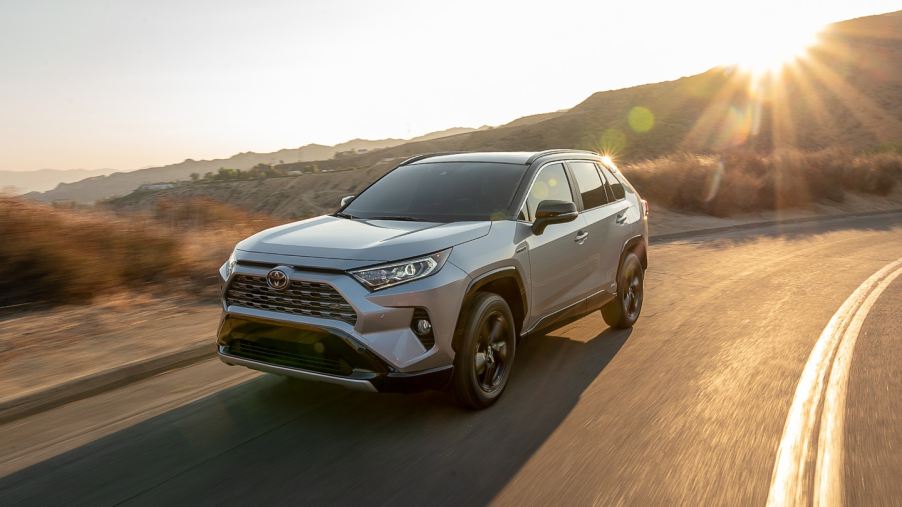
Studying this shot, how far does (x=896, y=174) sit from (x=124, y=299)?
32796mm

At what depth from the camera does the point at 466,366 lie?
448 centimetres

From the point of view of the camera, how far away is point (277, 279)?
426cm

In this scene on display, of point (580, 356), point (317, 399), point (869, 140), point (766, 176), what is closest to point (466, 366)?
point (317, 399)

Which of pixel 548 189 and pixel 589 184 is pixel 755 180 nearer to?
pixel 589 184

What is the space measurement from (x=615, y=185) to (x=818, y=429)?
3266mm

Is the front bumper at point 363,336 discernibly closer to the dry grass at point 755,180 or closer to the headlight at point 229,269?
the headlight at point 229,269

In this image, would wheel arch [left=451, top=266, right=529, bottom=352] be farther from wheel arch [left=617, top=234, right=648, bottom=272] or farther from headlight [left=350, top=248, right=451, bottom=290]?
wheel arch [left=617, top=234, right=648, bottom=272]

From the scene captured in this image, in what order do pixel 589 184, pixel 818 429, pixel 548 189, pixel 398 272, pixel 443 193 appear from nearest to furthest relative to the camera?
pixel 398 272 < pixel 818 429 < pixel 443 193 < pixel 548 189 < pixel 589 184

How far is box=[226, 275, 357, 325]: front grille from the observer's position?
4.11 meters

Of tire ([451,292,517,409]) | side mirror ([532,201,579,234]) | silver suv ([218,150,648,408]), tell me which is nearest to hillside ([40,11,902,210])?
silver suv ([218,150,648,408])

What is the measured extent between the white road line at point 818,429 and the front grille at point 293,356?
237cm

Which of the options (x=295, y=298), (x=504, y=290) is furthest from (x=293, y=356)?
(x=504, y=290)

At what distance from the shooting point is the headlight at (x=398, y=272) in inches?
163

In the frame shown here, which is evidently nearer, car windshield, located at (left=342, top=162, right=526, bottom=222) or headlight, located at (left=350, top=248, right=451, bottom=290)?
headlight, located at (left=350, top=248, right=451, bottom=290)
